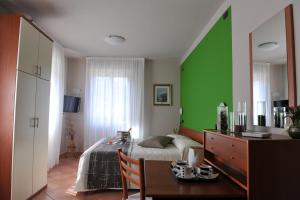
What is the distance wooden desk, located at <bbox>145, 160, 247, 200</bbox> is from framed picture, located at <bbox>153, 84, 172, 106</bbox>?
4.04 m

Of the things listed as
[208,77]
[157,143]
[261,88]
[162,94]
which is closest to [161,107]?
[162,94]

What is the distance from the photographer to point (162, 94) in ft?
18.5

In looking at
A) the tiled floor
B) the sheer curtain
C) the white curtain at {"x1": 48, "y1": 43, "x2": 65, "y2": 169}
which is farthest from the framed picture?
the tiled floor

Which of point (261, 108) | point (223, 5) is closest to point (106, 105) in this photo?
point (223, 5)

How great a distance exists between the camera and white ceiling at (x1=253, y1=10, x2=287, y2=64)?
1502mm

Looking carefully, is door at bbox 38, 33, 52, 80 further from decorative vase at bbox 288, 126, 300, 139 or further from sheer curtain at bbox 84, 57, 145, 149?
decorative vase at bbox 288, 126, 300, 139

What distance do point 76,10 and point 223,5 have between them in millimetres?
2041

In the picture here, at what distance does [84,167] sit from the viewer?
297 cm

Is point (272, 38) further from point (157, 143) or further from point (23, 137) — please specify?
point (23, 137)

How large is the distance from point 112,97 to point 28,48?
2.86 meters

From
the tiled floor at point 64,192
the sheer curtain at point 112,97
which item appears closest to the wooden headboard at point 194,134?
the sheer curtain at point 112,97

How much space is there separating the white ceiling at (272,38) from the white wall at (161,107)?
381 centimetres

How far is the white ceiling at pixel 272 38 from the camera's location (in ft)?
4.93

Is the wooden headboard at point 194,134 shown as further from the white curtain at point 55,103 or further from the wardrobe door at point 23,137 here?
the white curtain at point 55,103
